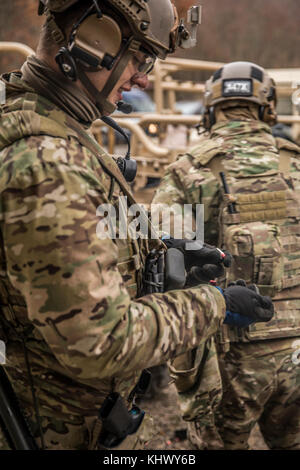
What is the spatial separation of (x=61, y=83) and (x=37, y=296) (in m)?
0.61

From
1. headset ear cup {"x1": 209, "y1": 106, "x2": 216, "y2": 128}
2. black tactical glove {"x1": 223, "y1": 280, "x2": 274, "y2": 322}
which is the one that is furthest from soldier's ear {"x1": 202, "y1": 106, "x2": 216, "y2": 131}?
black tactical glove {"x1": 223, "y1": 280, "x2": 274, "y2": 322}

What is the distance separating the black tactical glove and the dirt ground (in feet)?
5.71

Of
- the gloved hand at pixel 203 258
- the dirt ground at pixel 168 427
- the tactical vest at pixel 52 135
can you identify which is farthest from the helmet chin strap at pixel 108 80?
the dirt ground at pixel 168 427

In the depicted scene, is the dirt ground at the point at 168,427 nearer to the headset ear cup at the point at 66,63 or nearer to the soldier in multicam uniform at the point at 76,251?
the soldier in multicam uniform at the point at 76,251

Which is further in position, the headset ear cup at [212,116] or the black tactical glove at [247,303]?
the headset ear cup at [212,116]

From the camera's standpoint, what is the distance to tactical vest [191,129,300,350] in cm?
247

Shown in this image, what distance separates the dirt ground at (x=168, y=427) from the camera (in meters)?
3.46

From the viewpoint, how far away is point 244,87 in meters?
2.74

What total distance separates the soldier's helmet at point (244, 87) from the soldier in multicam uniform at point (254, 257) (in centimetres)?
18

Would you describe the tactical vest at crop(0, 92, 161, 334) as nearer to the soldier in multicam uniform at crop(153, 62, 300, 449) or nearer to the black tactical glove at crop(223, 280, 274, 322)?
the black tactical glove at crop(223, 280, 274, 322)

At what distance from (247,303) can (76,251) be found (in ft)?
2.52

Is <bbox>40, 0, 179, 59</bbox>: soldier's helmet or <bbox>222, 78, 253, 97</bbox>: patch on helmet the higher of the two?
<bbox>40, 0, 179, 59</bbox>: soldier's helmet

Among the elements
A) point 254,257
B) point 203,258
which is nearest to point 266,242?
point 254,257
